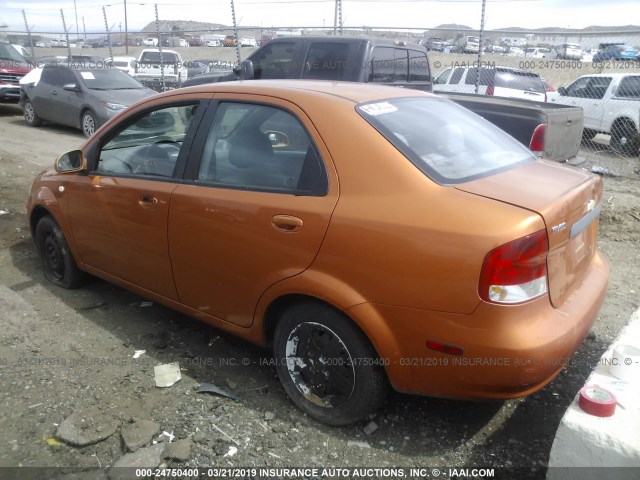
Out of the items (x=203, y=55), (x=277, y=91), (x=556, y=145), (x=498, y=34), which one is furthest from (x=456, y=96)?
(x=203, y=55)

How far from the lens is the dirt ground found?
104 inches

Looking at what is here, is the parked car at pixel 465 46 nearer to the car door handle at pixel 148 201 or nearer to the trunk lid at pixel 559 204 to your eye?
the trunk lid at pixel 559 204

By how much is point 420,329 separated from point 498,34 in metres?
8.62

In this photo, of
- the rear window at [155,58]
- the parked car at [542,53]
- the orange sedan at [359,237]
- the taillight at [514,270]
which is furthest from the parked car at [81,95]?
the parked car at [542,53]

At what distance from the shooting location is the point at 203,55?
30.9 meters

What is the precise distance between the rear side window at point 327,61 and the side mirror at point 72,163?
13.2 ft

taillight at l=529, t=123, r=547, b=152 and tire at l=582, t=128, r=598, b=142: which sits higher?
taillight at l=529, t=123, r=547, b=152

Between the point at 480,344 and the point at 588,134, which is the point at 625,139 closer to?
→ the point at 588,134

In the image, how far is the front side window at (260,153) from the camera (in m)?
2.73

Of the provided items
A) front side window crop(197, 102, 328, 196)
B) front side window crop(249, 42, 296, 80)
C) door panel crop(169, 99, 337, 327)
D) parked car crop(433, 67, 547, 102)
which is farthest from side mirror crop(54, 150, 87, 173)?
parked car crop(433, 67, 547, 102)

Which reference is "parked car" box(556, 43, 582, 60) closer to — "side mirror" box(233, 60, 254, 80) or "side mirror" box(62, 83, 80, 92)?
"side mirror" box(233, 60, 254, 80)

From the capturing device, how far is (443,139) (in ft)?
9.37

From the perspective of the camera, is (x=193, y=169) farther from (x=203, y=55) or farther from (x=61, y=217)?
(x=203, y=55)

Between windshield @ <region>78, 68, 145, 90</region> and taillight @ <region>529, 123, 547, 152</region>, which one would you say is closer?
taillight @ <region>529, 123, 547, 152</region>
